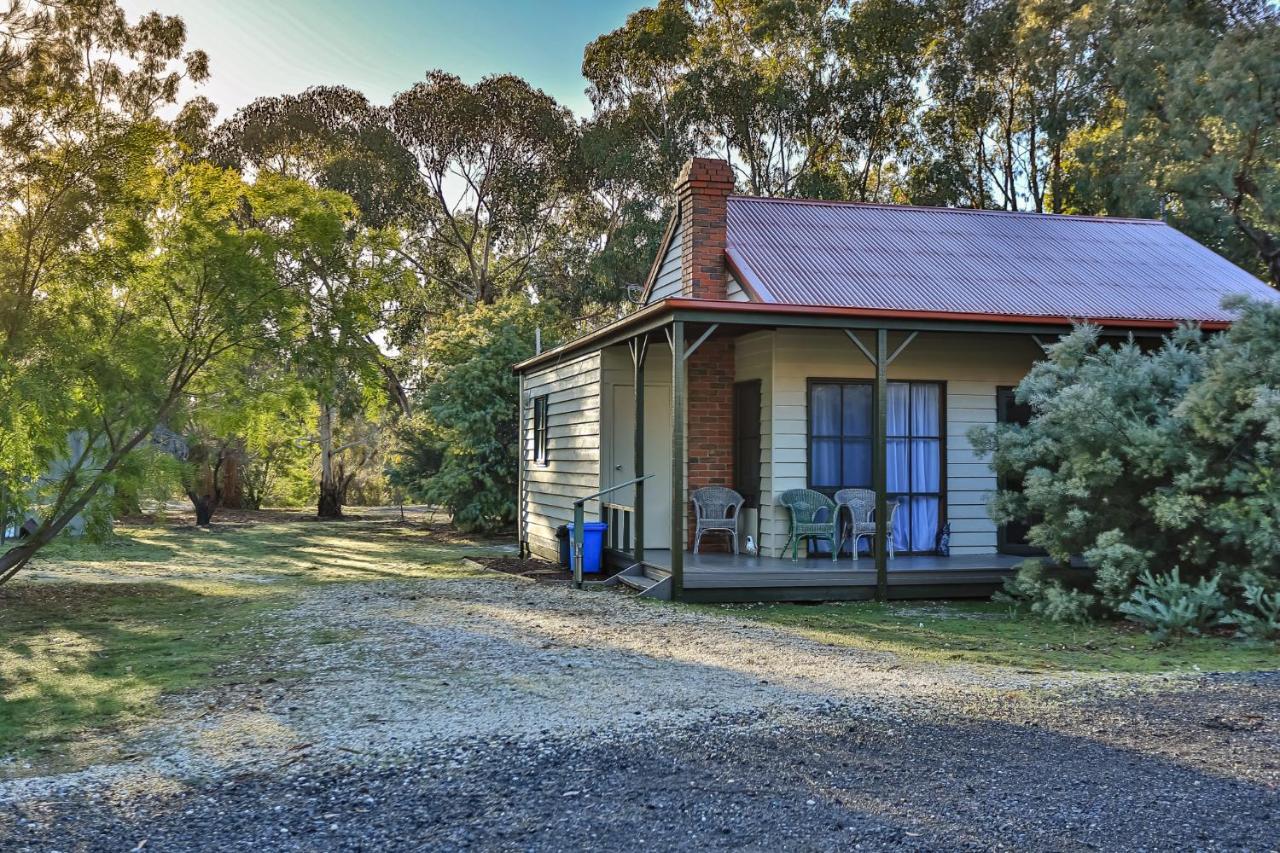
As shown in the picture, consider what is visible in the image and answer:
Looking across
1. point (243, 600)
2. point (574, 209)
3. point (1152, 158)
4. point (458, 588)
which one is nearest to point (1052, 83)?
point (1152, 158)

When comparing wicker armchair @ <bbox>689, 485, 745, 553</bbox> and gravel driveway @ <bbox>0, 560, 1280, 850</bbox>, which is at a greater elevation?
wicker armchair @ <bbox>689, 485, 745, 553</bbox>

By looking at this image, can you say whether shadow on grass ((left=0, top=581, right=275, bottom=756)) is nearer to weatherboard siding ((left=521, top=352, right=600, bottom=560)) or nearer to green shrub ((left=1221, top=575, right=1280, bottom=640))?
weatherboard siding ((left=521, top=352, right=600, bottom=560))

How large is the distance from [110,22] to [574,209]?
19.0 meters

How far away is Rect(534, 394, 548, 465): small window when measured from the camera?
45.8 feet

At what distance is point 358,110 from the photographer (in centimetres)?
2631

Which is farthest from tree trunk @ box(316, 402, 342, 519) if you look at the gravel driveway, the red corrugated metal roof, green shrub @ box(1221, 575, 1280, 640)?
green shrub @ box(1221, 575, 1280, 640)

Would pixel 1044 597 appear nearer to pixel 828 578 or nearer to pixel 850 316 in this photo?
pixel 828 578

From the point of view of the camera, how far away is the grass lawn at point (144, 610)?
5445 millimetres

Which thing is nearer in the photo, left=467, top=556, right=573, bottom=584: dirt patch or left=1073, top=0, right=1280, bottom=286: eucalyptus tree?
left=467, top=556, right=573, bottom=584: dirt patch

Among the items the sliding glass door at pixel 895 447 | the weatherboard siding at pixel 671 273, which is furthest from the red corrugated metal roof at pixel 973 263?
the sliding glass door at pixel 895 447

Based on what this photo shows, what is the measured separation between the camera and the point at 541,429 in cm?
1412

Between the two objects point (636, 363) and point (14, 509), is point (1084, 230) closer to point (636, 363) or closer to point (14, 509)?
point (636, 363)

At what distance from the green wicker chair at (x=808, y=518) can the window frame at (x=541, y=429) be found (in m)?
4.47

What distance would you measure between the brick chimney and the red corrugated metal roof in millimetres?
257
